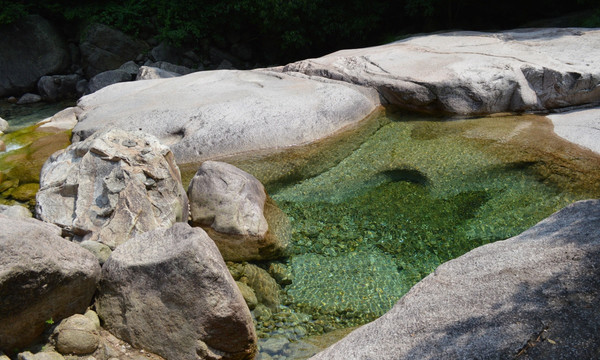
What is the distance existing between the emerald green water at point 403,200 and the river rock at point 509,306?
1.26 metres

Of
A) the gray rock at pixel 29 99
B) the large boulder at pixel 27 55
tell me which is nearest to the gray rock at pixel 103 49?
the large boulder at pixel 27 55

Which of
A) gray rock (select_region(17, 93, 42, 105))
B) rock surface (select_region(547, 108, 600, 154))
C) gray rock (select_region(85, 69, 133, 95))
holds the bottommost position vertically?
gray rock (select_region(17, 93, 42, 105))

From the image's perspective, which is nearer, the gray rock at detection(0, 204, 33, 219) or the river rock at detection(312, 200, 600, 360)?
the river rock at detection(312, 200, 600, 360)

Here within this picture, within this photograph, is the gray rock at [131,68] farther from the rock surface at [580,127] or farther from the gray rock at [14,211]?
the rock surface at [580,127]

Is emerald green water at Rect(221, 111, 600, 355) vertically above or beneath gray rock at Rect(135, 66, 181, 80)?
beneath

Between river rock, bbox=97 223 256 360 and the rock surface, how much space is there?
4781mm

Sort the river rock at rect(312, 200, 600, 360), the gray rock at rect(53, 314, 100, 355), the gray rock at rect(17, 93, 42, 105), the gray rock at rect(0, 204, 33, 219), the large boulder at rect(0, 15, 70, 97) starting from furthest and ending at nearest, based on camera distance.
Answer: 1. the large boulder at rect(0, 15, 70, 97)
2. the gray rock at rect(17, 93, 42, 105)
3. the gray rock at rect(0, 204, 33, 219)
4. the gray rock at rect(53, 314, 100, 355)
5. the river rock at rect(312, 200, 600, 360)

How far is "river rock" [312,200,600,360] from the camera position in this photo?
241 cm

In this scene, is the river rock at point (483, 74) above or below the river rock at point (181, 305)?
above

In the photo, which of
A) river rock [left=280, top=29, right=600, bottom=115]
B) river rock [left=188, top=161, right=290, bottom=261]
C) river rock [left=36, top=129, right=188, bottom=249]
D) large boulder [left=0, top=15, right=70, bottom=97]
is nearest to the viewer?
river rock [left=36, top=129, right=188, bottom=249]

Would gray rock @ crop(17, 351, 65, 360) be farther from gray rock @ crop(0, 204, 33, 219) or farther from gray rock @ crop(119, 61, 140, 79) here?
gray rock @ crop(119, 61, 140, 79)

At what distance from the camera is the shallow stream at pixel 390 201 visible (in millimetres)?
4363

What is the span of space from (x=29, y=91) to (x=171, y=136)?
25.5 feet

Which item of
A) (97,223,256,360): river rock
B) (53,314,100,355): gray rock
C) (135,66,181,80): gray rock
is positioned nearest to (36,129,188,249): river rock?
(97,223,256,360): river rock
